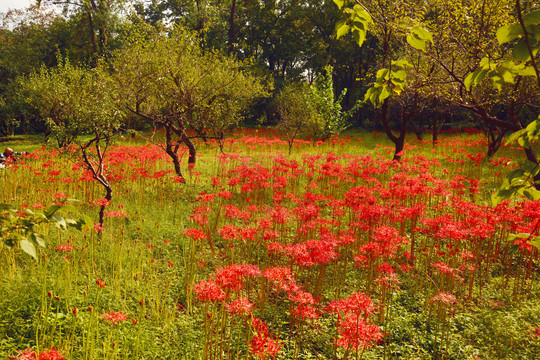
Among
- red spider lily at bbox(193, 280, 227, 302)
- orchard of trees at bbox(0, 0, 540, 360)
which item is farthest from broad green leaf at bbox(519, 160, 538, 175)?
red spider lily at bbox(193, 280, 227, 302)

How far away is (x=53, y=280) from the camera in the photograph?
4.84 m

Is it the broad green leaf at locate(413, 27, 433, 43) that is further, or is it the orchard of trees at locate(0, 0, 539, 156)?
the orchard of trees at locate(0, 0, 539, 156)

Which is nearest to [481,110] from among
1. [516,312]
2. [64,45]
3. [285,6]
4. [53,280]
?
[516,312]

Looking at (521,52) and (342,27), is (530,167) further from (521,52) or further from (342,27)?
(342,27)

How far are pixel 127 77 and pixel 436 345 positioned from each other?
38.6 ft

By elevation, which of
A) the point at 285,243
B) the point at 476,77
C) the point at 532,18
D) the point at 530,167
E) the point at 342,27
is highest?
the point at 342,27

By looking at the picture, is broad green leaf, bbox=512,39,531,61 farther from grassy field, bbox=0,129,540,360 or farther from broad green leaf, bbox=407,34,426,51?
grassy field, bbox=0,129,540,360

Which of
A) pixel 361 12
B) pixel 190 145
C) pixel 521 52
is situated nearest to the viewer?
pixel 521 52

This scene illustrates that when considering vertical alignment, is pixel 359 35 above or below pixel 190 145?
above

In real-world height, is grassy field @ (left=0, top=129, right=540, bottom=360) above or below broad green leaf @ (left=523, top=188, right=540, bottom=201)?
below

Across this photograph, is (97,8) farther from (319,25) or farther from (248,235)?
(248,235)

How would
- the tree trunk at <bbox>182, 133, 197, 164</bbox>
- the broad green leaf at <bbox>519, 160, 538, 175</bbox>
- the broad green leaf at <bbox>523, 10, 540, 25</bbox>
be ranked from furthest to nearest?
the tree trunk at <bbox>182, 133, 197, 164</bbox>
the broad green leaf at <bbox>519, 160, 538, 175</bbox>
the broad green leaf at <bbox>523, 10, 540, 25</bbox>

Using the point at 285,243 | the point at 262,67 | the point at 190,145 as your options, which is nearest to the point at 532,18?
the point at 285,243

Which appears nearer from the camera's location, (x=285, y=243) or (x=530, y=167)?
(x=530, y=167)
